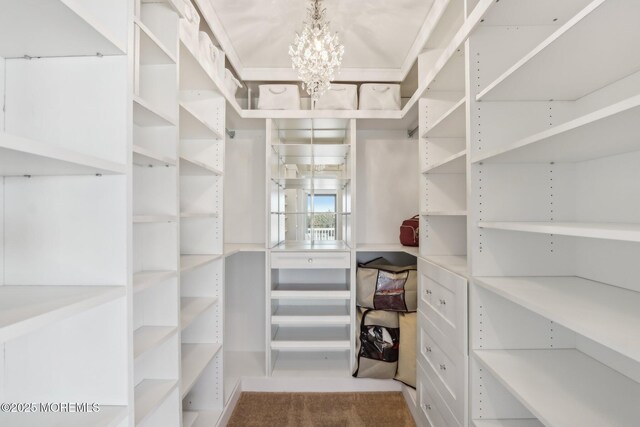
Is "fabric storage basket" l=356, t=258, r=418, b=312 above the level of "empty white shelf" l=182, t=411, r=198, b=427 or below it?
above

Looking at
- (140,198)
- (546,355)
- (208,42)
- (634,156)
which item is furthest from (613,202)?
(208,42)

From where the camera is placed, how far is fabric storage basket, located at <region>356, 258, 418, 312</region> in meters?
2.46

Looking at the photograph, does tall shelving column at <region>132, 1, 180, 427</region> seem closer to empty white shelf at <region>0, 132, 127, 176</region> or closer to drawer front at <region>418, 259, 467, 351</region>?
empty white shelf at <region>0, 132, 127, 176</region>

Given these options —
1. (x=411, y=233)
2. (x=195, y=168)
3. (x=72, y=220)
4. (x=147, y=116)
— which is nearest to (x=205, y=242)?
(x=195, y=168)

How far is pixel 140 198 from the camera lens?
4.60 feet

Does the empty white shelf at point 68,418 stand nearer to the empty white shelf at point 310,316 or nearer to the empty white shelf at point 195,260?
the empty white shelf at point 195,260

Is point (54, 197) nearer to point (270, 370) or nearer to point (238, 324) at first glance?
point (270, 370)

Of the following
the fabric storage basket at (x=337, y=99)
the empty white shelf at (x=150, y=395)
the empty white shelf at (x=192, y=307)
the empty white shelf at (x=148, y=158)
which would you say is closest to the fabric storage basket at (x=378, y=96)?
the fabric storage basket at (x=337, y=99)

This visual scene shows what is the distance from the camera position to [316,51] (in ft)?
6.15

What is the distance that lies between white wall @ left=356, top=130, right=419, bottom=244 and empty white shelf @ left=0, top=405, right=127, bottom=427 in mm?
2352

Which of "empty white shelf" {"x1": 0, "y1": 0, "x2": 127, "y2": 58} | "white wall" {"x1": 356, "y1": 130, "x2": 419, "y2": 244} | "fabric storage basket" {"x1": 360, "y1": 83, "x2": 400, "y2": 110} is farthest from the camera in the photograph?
"white wall" {"x1": 356, "y1": 130, "x2": 419, "y2": 244}

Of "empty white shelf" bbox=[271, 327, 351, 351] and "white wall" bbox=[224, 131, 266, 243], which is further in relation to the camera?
"white wall" bbox=[224, 131, 266, 243]

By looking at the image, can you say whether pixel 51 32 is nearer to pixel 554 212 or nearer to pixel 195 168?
pixel 195 168

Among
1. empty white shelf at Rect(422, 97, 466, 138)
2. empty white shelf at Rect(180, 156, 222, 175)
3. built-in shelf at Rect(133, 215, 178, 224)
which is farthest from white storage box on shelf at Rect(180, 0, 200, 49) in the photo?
empty white shelf at Rect(422, 97, 466, 138)
